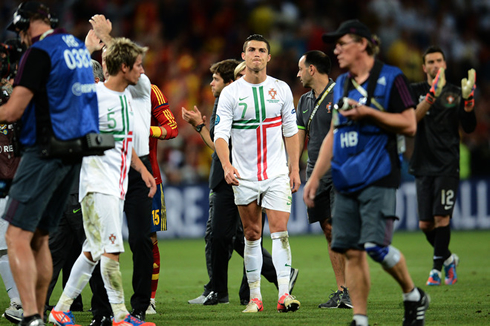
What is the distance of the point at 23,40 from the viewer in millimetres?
6051

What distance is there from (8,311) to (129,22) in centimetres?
1513

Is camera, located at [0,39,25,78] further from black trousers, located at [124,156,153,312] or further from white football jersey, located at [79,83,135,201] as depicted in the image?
black trousers, located at [124,156,153,312]

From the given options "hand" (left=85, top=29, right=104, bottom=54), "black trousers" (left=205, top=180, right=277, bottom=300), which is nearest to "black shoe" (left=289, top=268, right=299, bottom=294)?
"black trousers" (left=205, top=180, right=277, bottom=300)

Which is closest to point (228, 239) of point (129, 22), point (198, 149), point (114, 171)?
point (114, 171)

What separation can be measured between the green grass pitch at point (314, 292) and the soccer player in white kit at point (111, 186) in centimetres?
86

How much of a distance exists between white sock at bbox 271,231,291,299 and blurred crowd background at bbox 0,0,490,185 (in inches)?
417

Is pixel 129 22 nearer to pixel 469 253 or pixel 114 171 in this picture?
pixel 469 253

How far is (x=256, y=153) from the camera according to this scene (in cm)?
784

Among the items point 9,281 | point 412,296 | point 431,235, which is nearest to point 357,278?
point 412,296

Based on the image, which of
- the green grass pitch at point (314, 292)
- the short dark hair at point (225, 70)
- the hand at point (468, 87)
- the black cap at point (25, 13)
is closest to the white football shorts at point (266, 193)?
the green grass pitch at point (314, 292)

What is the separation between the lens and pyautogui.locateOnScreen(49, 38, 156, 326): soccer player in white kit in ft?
20.2

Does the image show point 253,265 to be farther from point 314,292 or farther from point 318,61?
point 318,61

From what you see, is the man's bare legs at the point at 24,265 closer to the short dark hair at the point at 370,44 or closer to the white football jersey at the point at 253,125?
the white football jersey at the point at 253,125

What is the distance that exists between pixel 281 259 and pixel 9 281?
2.77m
